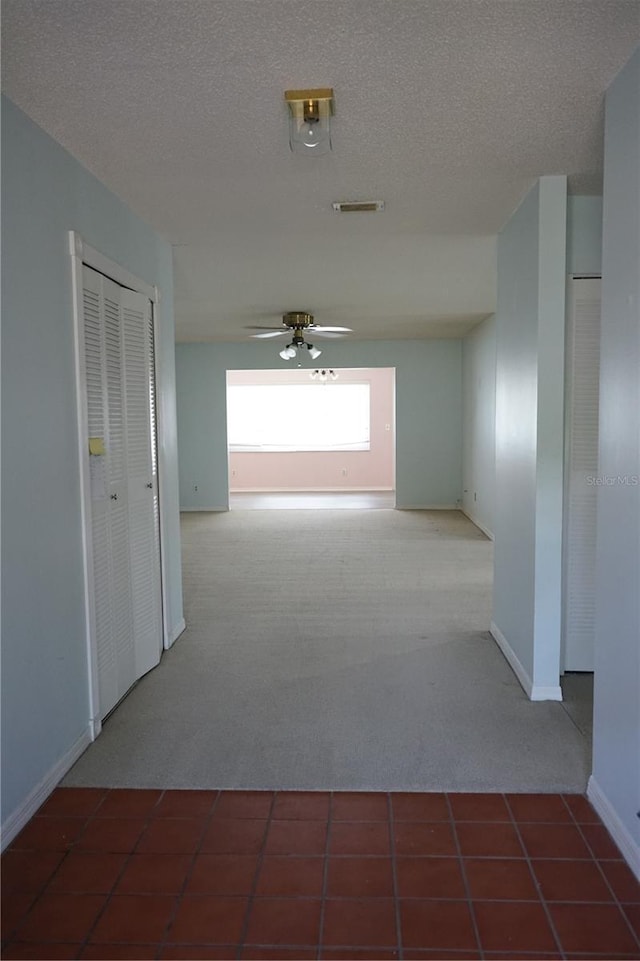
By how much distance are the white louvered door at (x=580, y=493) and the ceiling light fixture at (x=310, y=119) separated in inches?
63.1

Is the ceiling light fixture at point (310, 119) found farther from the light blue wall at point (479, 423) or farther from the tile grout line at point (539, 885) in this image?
the light blue wall at point (479, 423)

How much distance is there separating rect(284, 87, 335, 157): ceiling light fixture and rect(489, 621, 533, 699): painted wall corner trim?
2.45 metres

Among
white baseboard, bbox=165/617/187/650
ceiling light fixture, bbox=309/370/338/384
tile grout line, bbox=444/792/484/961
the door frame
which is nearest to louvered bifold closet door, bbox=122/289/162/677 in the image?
white baseboard, bbox=165/617/187/650

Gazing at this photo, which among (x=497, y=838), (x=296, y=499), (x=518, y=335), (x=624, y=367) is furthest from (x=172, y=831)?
(x=296, y=499)

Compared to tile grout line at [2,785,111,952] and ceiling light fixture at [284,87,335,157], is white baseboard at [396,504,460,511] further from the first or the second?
tile grout line at [2,785,111,952]

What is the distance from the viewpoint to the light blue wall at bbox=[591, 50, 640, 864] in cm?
189

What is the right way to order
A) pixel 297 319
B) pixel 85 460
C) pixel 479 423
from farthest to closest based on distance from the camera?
pixel 479 423
pixel 297 319
pixel 85 460

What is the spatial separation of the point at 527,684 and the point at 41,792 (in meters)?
2.10

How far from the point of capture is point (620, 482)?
1.98m

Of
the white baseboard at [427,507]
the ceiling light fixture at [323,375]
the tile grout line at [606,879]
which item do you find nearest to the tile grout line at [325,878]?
the tile grout line at [606,879]

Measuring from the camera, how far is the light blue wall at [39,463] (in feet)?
6.68

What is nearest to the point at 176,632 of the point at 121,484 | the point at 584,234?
the point at 121,484

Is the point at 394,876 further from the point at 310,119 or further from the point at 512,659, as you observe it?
the point at 310,119

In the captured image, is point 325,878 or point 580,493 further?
point 580,493
